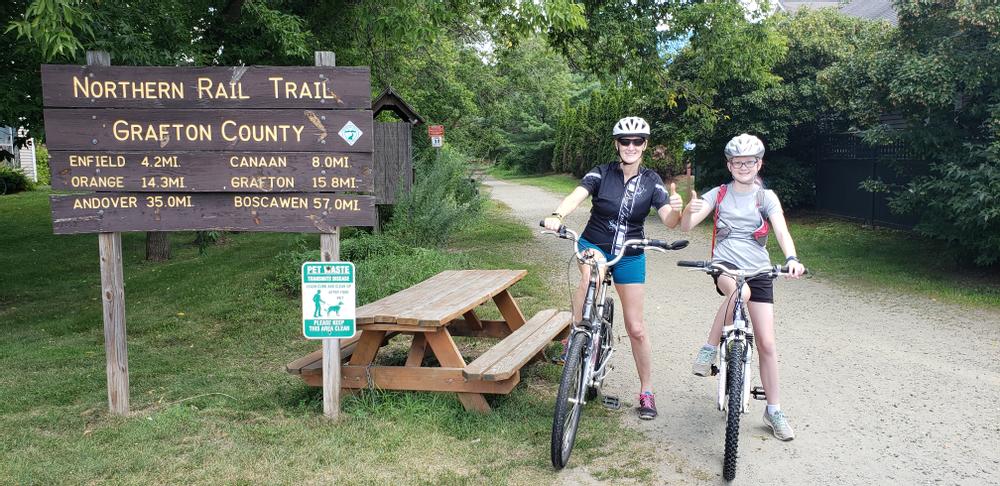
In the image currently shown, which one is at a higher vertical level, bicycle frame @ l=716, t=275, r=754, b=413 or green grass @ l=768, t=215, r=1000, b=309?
bicycle frame @ l=716, t=275, r=754, b=413

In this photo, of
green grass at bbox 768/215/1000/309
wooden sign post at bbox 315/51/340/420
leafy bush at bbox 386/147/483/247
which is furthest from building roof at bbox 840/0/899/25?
wooden sign post at bbox 315/51/340/420

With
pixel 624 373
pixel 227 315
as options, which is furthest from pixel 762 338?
pixel 227 315

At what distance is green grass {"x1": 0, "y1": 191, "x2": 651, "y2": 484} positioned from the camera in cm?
454

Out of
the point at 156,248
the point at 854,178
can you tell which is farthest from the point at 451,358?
the point at 854,178

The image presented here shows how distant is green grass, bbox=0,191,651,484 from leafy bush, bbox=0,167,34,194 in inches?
846

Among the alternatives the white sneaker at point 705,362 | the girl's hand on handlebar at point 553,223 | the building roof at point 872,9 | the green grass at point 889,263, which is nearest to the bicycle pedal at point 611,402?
the white sneaker at point 705,362

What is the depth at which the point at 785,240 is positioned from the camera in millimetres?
4730

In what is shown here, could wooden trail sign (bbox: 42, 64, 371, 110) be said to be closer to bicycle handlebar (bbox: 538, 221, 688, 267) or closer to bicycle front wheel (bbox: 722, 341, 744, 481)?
bicycle handlebar (bbox: 538, 221, 688, 267)

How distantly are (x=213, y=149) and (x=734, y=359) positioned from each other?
3.42 meters

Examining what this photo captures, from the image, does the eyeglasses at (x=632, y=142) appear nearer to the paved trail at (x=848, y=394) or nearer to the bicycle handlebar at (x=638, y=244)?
the bicycle handlebar at (x=638, y=244)

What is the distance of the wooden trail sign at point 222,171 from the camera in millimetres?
5391

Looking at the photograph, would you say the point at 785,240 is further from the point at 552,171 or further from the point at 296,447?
the point at 552,171

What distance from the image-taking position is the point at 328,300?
17.5 ft

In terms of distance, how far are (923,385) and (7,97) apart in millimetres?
9285
